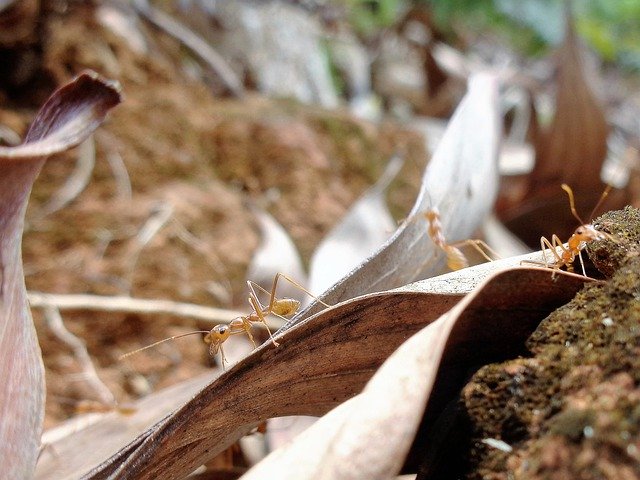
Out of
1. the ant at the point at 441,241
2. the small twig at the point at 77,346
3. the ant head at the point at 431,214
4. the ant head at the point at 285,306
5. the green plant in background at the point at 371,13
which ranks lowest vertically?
the small twig at the point at 77,346

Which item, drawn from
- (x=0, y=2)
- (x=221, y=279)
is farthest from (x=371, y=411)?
(x=0, y=2)

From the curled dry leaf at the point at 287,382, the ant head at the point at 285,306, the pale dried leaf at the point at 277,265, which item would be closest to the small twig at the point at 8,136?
the pale dried leaf at the point at 277,265

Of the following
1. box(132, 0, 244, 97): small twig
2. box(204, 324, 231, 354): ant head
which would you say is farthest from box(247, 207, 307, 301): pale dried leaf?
box(132, 0, 244, 97): small twig

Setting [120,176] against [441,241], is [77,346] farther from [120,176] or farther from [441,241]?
[441,241]

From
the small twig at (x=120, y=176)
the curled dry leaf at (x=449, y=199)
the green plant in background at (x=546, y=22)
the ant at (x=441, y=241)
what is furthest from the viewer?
the green plant in background at (x=546, y=22)

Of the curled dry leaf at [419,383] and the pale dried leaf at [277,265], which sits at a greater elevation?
the curled dry leaf at [419,383]

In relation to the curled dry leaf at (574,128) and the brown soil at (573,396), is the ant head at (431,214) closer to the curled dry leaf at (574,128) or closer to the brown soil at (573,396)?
the brown soil at (573,396)

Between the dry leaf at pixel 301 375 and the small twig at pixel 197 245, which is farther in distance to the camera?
the small twig at pixel 197 245

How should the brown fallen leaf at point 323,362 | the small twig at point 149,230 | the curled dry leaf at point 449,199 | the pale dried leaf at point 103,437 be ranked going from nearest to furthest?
the brown fallen leaf at point 323,362
the curled dry leaf at point 449,199
the pale dried leaf at point 103,437
the small twig at point 149,230
